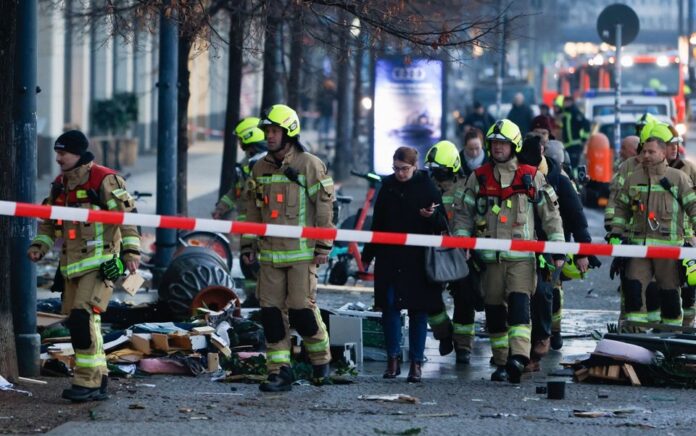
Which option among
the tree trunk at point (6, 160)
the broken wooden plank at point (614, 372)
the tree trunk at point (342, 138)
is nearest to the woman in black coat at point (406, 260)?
the broken wooden plank at point (614, 372)

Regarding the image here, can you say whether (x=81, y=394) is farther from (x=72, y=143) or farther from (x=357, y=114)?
(x=357, y=114)

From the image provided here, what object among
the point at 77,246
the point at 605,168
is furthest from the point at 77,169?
the point at 605,168

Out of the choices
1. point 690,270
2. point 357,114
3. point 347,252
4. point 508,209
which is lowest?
point 347,252

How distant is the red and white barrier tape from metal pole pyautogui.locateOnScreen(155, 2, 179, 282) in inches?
215

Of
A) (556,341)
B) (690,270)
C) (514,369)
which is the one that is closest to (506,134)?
(514,369)

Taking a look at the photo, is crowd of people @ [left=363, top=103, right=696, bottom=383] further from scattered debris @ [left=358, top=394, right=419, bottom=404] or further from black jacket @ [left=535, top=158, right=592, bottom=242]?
scattered debris @ [left=358, top=394, right=419, bottom=404]

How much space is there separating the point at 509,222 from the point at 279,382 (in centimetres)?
190

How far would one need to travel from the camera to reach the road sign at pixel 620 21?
21812 millimetres

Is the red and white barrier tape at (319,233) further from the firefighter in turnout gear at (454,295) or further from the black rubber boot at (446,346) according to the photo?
the black rubber boot at (446,346)

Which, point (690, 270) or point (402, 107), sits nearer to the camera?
point (690, 270)

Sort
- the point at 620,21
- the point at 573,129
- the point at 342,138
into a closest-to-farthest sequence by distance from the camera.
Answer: the point at 620,21, the point at 573,129, the point at 342,138

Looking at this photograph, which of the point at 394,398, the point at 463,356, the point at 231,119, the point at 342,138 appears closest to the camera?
the point at 394,398

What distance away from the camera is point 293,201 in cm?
978

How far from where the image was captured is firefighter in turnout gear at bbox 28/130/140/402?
9.09 meters
